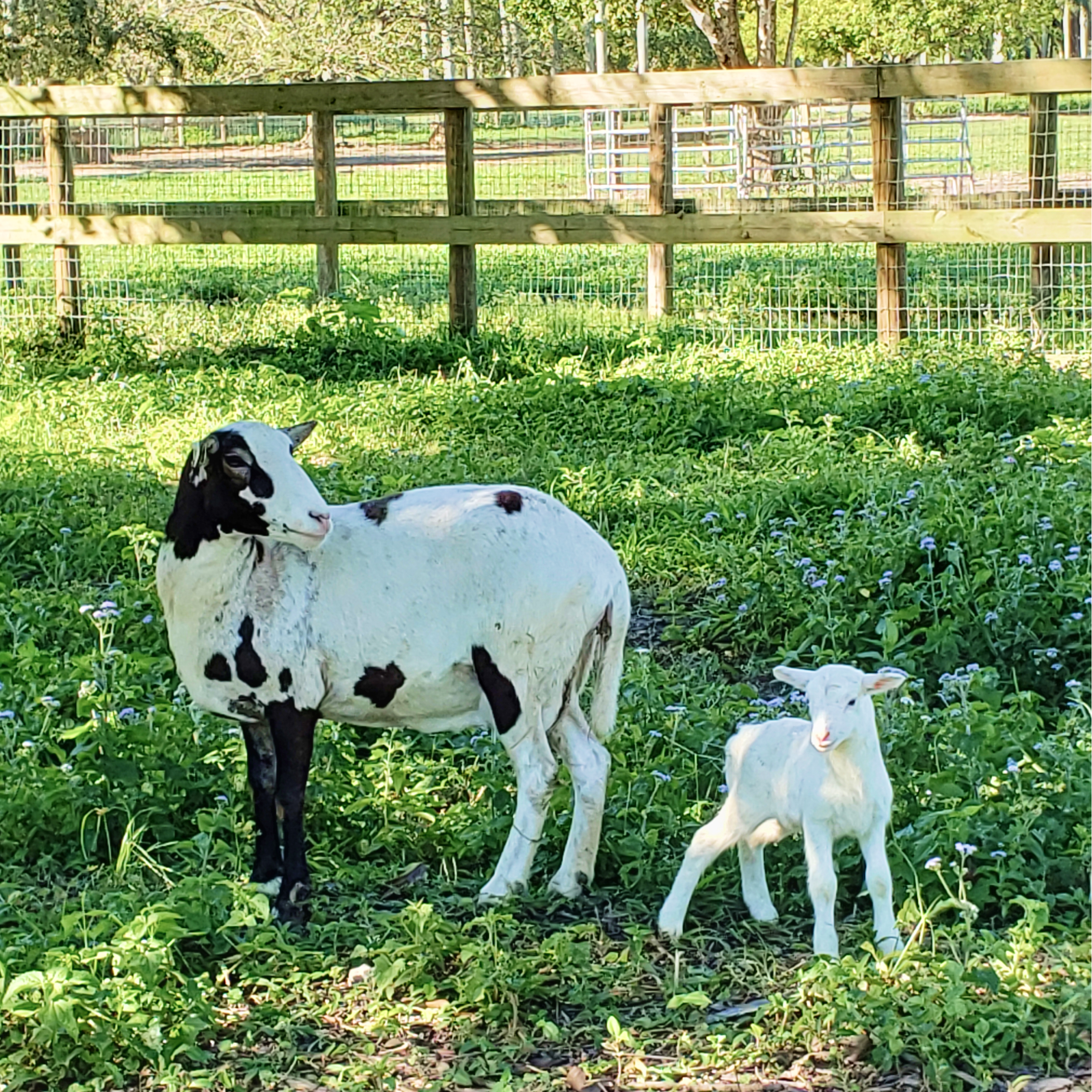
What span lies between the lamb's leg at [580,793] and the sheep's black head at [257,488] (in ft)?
2.73

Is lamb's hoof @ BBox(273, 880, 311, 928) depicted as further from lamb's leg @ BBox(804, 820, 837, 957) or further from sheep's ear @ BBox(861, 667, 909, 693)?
sheep's ear @ BBox(861, 667, 909, 693)

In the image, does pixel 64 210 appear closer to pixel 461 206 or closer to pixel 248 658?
pixel 461 206

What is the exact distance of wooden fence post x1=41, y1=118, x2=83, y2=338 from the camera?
12.4 m

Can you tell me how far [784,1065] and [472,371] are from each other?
770 cm

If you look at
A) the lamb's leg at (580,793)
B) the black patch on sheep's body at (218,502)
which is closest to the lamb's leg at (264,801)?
the black patch on sheep's body at (218,502)

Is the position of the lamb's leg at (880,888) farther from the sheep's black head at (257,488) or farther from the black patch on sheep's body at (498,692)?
the sheep's black head at (257,488)

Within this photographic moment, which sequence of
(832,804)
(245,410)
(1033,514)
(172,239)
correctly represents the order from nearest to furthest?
1. (832,804)
2. (1033,514)
3. (245,410)
4. (172,239)

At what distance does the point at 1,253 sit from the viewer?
A: 1274 cm

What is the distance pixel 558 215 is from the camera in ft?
37.7

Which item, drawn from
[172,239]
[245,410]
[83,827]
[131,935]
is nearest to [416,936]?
Result: [131,935]

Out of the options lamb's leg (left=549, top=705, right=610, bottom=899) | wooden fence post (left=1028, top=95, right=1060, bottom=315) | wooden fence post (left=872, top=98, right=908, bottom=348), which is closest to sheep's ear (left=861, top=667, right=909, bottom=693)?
lamb's leg (left=549, top=705, right=610, bottom=899)

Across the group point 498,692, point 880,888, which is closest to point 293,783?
point 498,692

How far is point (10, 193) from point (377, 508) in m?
9.76

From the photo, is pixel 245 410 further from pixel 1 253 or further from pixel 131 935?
pixel 131 935
